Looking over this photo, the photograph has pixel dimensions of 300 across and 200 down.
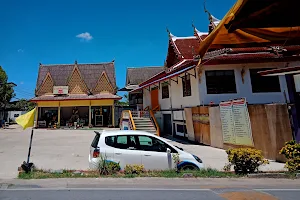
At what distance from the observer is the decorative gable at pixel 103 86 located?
27844 mm

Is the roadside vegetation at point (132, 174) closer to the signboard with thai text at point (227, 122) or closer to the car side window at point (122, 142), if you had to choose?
the car side window at point (122, 142)

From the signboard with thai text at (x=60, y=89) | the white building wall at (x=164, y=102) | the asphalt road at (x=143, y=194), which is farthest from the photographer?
the signboard with thai text at (x=60, y=89)

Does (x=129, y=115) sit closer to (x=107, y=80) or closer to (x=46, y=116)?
(x=107, y=80)

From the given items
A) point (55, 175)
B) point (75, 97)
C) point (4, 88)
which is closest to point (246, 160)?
point (55, 175)

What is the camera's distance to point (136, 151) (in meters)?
6.14

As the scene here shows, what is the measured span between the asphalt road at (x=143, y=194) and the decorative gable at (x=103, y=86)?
78.3 ft

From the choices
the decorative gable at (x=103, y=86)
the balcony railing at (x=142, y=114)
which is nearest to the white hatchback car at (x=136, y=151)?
the balcony railing at (x=142, y=114)

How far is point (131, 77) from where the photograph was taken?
32906mm

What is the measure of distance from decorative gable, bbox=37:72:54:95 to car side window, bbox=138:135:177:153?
25.1m

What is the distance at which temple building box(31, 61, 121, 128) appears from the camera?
84.5ft

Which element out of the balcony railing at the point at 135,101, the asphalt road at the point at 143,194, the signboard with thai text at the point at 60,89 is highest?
the signboard with thai text at the point at 60,89

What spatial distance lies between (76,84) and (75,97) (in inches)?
110

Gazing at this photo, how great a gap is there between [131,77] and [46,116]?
13793 mm

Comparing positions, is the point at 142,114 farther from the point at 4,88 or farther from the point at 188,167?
the point at 4,88
